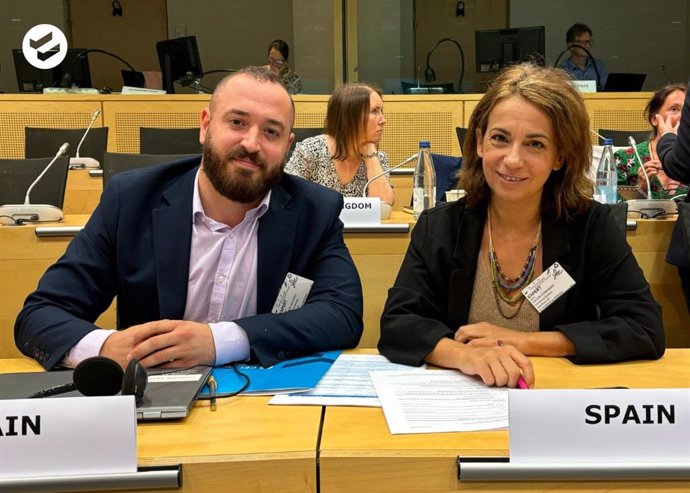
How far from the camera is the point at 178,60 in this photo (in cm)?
669

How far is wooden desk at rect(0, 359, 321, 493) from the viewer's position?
95 centimetres

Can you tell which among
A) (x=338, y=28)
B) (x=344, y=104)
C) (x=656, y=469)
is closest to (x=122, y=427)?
(x=656, y=469)

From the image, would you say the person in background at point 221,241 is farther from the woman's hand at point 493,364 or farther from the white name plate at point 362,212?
the white name plate at point 362,212

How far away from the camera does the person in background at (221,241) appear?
1677 millimetres

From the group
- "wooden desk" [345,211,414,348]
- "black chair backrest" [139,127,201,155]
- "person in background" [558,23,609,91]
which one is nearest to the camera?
"wooden desk" [345,211,414,348]

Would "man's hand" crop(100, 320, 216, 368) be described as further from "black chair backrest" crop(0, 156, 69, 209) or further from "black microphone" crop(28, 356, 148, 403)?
"black chair backrest" crop(0, 156, 69, 209)

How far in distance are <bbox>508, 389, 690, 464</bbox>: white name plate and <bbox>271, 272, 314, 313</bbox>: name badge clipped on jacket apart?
0.85 meters

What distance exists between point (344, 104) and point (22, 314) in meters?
2.83

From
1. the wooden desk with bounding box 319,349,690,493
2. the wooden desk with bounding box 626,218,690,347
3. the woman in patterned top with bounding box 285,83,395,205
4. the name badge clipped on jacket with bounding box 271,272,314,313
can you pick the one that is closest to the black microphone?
the wooden desk with bounding box 319,349,690,493

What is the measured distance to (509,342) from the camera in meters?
1.49

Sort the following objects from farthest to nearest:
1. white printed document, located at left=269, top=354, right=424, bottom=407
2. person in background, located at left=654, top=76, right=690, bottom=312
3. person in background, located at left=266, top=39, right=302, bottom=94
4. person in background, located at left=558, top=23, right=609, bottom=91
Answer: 1. person in background, located at left=558, top=23, right=609, bottom=91
2. person in background, located at left=266, top=39, right=302, bottom=94
3. person in background, located at left=654, top=76, right=690, bottom=312
4. white printed document, located at left=269, top=354, right=424, bottom=407

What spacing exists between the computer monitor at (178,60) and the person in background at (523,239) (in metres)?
5.38

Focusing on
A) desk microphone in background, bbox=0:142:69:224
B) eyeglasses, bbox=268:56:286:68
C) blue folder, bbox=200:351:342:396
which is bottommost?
blue folder, bbox=200:351:342:396

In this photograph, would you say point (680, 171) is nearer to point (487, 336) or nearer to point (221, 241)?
point (487, 336)
